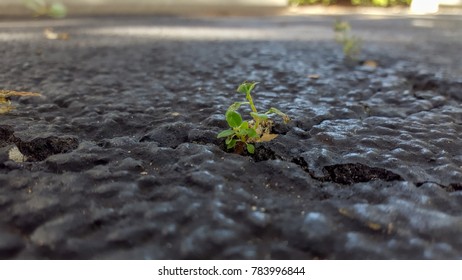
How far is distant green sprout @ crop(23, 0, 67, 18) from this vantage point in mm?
4734

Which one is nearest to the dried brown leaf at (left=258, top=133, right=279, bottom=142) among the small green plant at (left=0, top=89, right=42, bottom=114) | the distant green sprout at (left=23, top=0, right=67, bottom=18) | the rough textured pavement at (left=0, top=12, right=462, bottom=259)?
the rough textured pavement at (left=0, top=12, right=462, bottom=259)

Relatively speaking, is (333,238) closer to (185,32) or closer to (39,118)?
(39,118)

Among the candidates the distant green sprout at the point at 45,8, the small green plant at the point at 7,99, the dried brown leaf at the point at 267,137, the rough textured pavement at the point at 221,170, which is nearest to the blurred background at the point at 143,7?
the distant green sprout at the point at 45,8

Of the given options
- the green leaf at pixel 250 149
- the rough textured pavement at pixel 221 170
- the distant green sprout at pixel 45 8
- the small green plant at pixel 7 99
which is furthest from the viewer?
the distant green sprout at pixel 45 8

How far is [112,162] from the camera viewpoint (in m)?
0.82

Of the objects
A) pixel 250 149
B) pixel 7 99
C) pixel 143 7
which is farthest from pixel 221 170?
pixel 143 7

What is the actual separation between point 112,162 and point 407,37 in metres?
2.98

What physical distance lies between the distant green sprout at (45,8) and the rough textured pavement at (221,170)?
3.43 metres

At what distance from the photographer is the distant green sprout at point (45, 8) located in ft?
15.5

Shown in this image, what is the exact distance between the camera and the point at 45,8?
4.91m

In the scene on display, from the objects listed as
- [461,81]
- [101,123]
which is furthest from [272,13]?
[101,123]

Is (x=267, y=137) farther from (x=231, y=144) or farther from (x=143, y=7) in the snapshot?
(x=143, y=7)

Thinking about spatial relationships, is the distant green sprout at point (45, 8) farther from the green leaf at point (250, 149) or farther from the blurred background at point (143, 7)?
the green leaf at point (250, 149)
